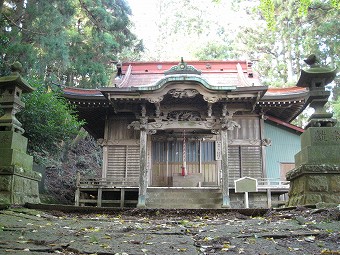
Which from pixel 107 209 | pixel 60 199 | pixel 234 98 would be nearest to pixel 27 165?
pixel 107 209

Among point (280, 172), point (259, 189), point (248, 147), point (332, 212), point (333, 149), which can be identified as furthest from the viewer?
point (280, 172)

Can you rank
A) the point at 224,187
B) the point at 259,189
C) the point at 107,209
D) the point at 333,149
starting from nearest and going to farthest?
the point at 333,149 → the point at 107,209 → the point at 224,187 → the point at 259,189

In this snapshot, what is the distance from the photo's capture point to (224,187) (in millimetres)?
11242

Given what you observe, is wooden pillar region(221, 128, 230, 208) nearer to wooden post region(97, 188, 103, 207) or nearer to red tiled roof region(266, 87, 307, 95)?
red tiled roof region(266, 87, 307, 95)

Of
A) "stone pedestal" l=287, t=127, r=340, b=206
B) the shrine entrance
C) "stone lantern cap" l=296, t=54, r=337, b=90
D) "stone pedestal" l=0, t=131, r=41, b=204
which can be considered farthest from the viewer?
the shrine entrance

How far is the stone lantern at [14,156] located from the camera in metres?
6.48

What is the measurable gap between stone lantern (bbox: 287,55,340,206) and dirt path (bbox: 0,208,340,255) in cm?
64

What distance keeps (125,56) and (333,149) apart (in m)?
29.2

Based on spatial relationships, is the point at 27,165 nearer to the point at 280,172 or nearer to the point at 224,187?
the point at 224,187

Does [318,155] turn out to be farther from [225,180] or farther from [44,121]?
[44,121]

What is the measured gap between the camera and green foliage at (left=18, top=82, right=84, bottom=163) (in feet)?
37.5

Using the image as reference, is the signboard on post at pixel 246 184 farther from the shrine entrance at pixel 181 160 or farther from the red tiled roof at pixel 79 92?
the red tiled roof at pixel 79 92

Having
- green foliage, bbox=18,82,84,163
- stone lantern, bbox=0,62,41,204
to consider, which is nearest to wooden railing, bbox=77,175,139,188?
green foliage, bbox=18,82,84,163

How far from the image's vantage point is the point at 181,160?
14.4 metres
